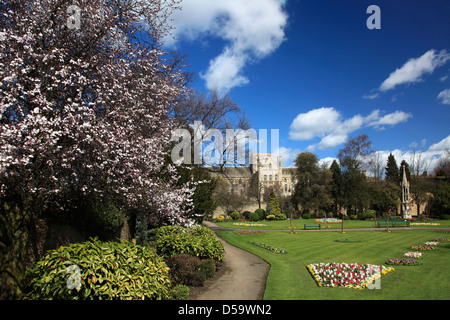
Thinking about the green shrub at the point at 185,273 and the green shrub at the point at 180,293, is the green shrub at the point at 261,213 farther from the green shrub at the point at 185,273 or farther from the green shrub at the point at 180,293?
the green shrub at the point at 180,293

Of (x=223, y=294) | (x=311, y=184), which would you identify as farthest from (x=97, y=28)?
(x=311, y=184)

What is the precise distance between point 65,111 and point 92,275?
343 cm

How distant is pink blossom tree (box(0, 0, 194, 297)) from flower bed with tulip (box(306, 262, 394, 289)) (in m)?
6.21

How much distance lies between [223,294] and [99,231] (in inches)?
202

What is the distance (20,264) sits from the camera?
5809 mm

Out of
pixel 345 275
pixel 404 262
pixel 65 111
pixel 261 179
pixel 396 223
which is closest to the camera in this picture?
pixel 65 111

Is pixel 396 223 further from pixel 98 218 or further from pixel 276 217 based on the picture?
pixel 98 218

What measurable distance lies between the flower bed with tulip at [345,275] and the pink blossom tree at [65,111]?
245 inches

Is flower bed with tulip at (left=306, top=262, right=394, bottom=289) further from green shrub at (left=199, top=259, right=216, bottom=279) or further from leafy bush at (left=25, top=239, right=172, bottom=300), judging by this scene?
leafy bush at (left=25, top=239, right=172, bottom=300)

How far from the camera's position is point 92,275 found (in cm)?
564

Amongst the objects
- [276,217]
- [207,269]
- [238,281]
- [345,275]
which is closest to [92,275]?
[207,269]

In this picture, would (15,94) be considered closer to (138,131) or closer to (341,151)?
(138,131)

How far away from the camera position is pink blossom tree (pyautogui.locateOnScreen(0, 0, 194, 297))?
575cm

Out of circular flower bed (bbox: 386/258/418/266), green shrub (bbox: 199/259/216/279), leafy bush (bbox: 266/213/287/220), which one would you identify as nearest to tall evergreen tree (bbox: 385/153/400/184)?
leafy bush (bbox: 266/213/287/220)
